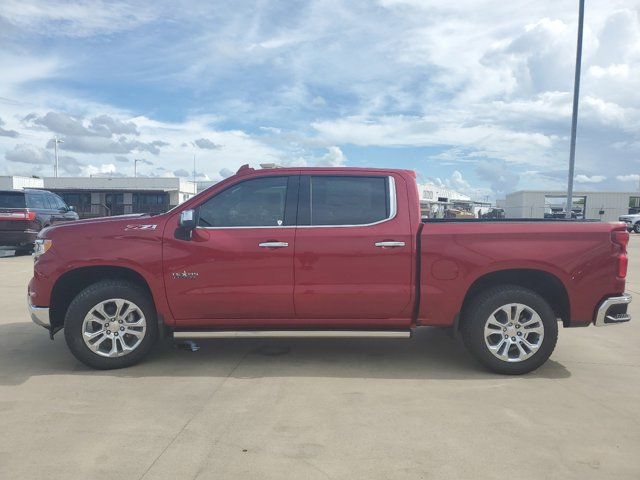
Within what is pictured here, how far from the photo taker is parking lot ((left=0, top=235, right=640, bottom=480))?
10.1 ft

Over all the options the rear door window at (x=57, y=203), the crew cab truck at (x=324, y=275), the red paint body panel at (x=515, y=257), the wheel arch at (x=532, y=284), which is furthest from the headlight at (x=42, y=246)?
the rear door window at (x=57, y=203)

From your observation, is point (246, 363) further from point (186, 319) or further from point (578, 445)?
point (578, 445)

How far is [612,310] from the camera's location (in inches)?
185

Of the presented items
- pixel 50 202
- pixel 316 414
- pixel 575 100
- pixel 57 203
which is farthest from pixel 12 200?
pixel 575 100

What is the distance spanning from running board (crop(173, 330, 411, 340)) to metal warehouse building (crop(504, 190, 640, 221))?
153ft

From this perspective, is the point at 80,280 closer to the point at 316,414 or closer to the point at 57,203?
the point at 316,414

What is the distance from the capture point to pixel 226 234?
4688 millimetres

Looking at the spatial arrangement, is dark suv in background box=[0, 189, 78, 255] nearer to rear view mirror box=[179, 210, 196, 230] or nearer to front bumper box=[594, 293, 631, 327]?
rear view mirror box=[179, 210, 196, 230]

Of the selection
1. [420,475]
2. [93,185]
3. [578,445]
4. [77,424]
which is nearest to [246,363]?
[77,424]

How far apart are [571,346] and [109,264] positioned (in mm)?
4927

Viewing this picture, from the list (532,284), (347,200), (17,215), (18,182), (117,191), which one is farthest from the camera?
(18,182)

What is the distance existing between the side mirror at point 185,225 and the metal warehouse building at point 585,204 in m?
47.4

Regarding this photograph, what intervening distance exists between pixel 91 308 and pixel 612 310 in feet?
15.4

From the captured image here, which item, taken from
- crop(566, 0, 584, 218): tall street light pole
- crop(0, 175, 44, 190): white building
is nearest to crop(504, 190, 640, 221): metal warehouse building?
crop(566, 0, 584, 218): tall street light pole
